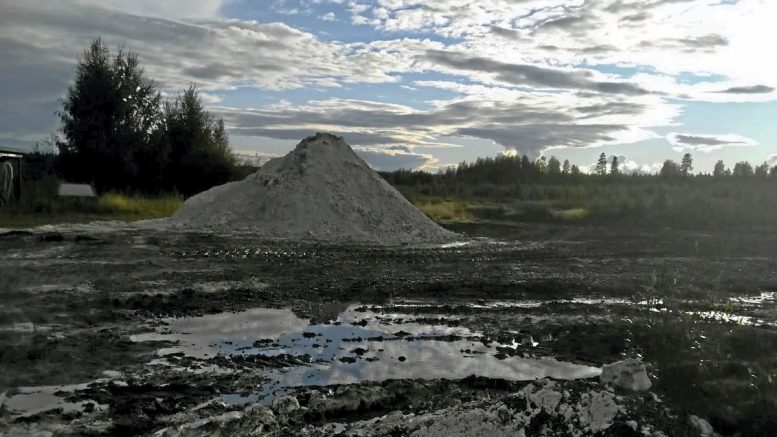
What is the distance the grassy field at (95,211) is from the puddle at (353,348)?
12944 mm

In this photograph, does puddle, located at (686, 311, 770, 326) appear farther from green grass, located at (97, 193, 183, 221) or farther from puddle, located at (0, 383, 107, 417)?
green grass, located at (97, 193, 183, 221)

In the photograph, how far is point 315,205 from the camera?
2033 cm

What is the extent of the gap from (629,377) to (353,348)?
9.16ft

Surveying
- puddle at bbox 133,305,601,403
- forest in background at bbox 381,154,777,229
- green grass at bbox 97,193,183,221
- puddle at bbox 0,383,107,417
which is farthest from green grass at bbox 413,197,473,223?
puddle at bbox 0,383,107,417

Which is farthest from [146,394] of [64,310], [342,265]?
[342,265]

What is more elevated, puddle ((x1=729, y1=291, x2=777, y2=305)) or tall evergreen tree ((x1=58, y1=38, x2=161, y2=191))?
tall evergreen tree ((x1=58, y1=38, x2=161, y2=191))

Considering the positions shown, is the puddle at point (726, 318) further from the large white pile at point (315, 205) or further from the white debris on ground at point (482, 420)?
the large white pile at point (315, 205)

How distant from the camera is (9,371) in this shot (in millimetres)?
5320

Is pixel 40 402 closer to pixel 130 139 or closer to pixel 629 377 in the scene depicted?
pixel 629 377

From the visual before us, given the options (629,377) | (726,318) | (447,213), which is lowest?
(726,318)

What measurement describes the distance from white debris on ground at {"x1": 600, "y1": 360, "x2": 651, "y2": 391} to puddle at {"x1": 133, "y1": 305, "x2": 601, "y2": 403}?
0.85 m

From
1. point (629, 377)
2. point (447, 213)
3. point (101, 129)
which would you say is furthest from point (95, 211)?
point (629, 377)

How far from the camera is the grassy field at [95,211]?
19.3 m

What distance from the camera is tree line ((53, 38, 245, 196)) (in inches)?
1112
